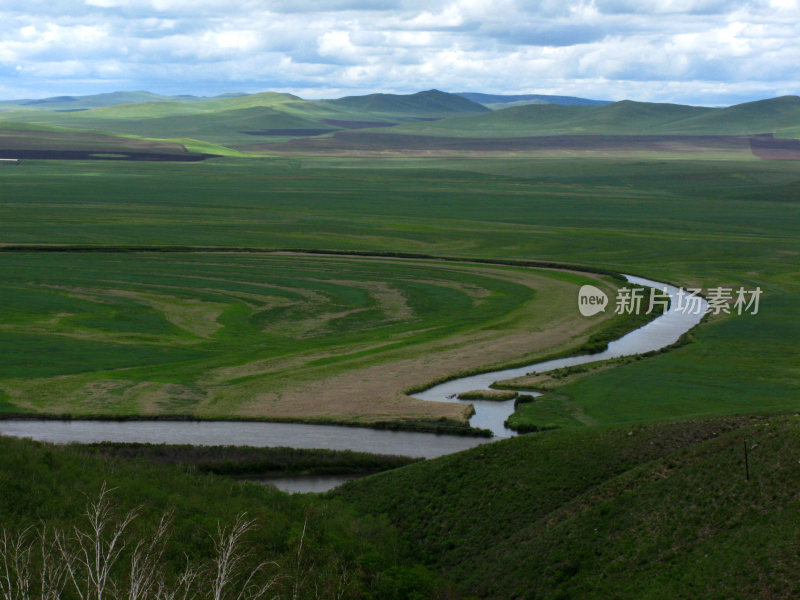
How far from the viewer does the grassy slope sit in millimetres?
24766

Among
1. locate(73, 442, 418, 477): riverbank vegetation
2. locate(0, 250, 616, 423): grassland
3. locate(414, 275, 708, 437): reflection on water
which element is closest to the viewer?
locate(73, 442, 418, 477): riverbank vegetation

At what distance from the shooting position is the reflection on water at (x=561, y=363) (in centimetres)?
4829

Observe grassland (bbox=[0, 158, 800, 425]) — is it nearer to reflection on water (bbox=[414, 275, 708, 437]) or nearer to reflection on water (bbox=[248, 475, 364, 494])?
reflection on water (bbox=[414, 275, 708, 437])

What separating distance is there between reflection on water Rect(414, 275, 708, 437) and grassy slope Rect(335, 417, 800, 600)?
976 cm

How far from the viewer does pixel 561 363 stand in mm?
59406

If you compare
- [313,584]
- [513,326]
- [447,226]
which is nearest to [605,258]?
[447,226]

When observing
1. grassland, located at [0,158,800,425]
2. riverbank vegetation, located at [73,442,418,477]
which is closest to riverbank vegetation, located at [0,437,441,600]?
riverbank vegetation, located at [73,442,418,477]

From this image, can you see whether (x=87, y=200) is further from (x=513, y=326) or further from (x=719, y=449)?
(x=719, y=449)

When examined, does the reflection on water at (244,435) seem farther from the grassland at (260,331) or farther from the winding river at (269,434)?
the grassland at (260,331)

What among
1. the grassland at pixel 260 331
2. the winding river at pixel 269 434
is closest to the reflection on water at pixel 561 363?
the winding river at pixel 269 434

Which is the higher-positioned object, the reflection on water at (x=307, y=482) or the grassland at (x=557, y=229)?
the grassland at (x=557, y=229)

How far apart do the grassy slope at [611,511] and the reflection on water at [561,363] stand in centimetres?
976

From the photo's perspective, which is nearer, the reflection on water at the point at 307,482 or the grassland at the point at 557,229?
the reflection on water at the point at 307,482

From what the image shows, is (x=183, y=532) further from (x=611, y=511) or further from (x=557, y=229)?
(x=557, y=229)
